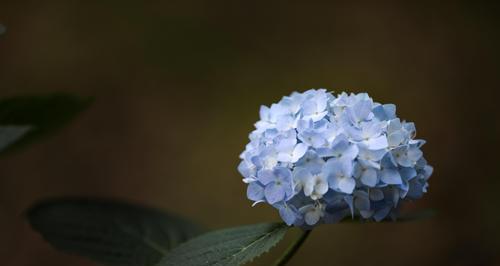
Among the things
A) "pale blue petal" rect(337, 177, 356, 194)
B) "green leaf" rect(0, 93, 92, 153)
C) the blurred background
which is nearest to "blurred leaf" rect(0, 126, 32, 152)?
"green leaf" rect(0, 93, 92, 153)

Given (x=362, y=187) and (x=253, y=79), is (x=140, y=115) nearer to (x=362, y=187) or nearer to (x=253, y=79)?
(x=253, y=79)

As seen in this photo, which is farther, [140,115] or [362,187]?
[140,115]

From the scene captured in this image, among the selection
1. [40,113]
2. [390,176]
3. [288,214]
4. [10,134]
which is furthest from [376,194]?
[40,113]

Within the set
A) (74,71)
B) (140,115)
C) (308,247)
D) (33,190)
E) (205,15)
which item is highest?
(205,15)

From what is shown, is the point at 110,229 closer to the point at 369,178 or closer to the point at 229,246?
the point at 229,246

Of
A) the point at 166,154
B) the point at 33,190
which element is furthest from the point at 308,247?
the point at 33,190

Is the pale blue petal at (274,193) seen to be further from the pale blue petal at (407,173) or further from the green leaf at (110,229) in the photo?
the green leaf at (110,229)

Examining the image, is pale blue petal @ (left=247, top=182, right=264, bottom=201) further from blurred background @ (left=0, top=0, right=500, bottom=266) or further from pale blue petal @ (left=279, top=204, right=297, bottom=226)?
blurred background @ (left=0, top=0, right=500, bottom=266)
